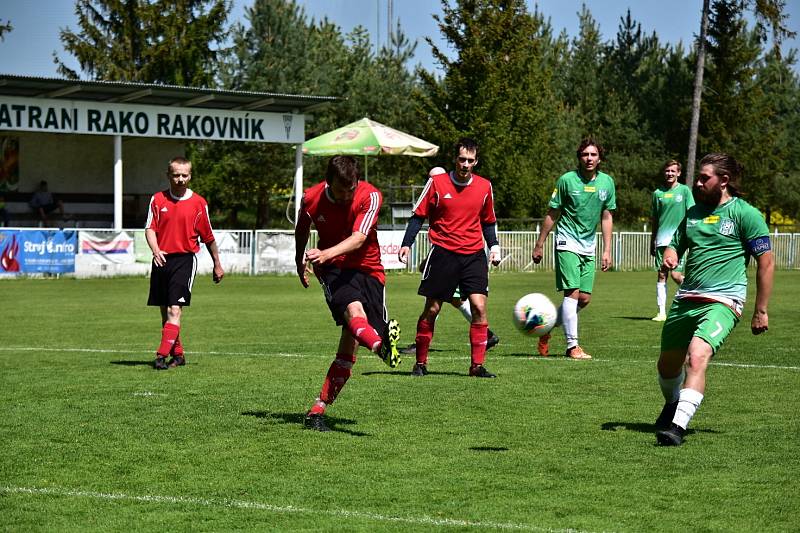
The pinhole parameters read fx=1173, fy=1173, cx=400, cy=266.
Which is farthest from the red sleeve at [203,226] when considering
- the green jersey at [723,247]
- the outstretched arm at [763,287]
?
the outstretched arm at [763,287]

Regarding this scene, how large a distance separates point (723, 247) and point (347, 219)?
94.2 inches

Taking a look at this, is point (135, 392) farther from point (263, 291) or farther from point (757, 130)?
point (757, 130)

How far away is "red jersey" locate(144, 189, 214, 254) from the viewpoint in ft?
38.2

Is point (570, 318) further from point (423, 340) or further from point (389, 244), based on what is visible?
point (389, 244)

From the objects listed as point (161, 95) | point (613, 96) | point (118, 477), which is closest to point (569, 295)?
point (118, 477)

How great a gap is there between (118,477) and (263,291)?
19.2m

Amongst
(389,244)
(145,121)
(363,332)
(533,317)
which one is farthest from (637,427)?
(145,121)

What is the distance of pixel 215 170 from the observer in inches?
2142

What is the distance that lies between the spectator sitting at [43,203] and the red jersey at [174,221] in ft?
81.1

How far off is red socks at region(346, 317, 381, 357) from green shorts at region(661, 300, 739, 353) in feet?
6.07

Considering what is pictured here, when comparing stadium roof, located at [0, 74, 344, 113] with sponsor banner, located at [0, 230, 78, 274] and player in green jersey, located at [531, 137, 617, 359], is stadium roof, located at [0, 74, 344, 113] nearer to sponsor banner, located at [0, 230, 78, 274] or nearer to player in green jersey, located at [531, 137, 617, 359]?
sponsor banner, located at [0, 230, 78, 274]

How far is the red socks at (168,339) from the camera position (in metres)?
11.4

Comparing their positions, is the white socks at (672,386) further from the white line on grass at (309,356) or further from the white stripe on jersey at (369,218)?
the white line on grass at (309,356)

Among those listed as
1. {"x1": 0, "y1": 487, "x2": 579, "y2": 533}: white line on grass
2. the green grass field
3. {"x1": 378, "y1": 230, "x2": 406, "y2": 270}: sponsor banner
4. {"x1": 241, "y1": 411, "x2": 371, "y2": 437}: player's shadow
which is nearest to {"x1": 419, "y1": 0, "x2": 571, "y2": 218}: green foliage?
{"x1": 378, "y1": 230, "x2": 406, "y2": 270}: sponsor banner
